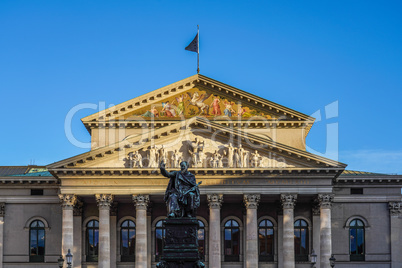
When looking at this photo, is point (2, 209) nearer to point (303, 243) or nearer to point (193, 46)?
point (193, 46)

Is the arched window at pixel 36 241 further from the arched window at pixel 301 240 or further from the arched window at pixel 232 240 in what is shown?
the arched window at pixel 301 240

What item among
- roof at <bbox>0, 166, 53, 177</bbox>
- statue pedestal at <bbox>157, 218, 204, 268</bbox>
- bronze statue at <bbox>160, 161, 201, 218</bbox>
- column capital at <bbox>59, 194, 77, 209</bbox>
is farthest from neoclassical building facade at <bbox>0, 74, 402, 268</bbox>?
statue pedestal at <bbox>157, 218, 204, 268</bbox>

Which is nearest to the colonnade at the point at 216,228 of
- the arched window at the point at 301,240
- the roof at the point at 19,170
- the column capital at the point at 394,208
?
the arched window at the point at 301,240

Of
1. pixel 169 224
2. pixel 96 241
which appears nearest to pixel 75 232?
pixel 96 241

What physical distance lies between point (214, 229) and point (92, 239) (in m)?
11.2

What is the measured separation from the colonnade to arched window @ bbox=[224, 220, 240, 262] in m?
4.17

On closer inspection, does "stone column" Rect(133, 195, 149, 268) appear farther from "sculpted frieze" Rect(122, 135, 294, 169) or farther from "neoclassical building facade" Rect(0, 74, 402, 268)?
"sculpted frieze" Rect(122, 135, 294, 169)

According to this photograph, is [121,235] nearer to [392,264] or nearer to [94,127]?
[94,127]

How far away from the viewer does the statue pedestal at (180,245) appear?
29.2m

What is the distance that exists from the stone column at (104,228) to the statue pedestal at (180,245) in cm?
3130

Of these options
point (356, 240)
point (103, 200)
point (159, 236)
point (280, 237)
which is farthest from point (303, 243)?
point (103, 200)

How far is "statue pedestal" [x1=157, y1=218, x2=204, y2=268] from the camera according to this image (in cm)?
2921

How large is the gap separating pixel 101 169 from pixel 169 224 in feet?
101

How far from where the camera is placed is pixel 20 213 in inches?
2628
